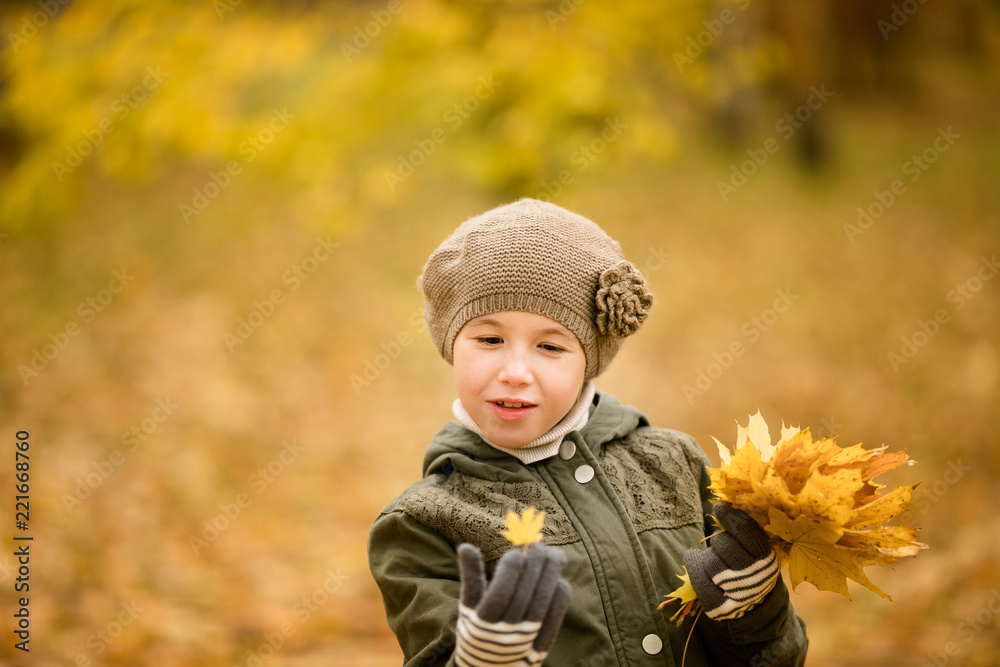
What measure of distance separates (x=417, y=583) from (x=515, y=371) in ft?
1.86

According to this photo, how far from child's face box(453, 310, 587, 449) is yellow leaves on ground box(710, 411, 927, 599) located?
447 millimetres

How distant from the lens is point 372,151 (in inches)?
380

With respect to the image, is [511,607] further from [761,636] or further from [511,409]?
[761,636]

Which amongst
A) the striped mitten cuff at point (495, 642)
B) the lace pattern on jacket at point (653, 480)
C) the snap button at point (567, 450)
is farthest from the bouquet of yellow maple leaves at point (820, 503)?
the striped mitten cuff at point (495, 642)

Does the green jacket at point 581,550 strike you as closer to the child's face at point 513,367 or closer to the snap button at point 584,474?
the snap button at point 584,474

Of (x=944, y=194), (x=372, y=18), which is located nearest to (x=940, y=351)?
(x=944, y=194)

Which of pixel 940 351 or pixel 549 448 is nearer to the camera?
pixel 549 448

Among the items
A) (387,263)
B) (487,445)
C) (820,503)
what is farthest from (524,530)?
(387,263)

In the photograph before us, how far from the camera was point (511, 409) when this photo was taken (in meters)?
2.09

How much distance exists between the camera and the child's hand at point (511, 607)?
1.67 meters

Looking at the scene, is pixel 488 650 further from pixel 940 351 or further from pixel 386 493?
pixel 940 351

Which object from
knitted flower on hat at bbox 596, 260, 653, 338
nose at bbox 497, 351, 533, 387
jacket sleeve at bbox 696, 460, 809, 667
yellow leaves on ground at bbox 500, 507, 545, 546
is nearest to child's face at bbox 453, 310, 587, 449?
nose at bbox 497, 351, 533, 387

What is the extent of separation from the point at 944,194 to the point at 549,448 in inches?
345

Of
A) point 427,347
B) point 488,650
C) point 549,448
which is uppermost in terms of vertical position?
point 427,347
